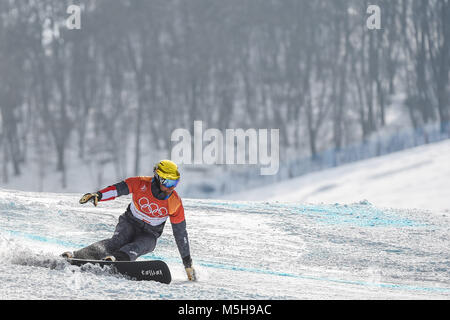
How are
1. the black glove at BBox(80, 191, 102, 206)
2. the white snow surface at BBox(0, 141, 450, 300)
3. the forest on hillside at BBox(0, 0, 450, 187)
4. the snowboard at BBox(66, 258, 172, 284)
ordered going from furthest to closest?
1. the forest on hillside at BBox(0, 0, 450, 187)
2. the black glove at BBox(80, 191, 102, 206)
3. the snowboard at BBox(66, 258, 172, 284)
4. the white snow surface at BBox(0, 141, 450, 300)

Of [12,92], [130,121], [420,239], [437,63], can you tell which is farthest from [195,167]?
[420,239]

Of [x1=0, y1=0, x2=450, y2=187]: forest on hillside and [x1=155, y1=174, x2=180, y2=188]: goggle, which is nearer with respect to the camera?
[x1=155, y1=174, x2=180, y2=188]: goggle

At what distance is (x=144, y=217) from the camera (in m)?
5.39

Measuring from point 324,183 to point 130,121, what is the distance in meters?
8.78

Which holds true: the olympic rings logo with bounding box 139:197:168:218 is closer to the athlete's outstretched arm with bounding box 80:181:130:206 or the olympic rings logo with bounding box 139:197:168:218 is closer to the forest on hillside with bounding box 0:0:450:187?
the athlete's outstretched arm with bounding box 80:181:130:206

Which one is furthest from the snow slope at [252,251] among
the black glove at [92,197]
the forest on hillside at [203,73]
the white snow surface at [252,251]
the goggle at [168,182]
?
the forest on hillside at [203,73]

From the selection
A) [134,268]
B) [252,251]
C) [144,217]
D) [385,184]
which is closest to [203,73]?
[385,184]

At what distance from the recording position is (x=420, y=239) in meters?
8.06

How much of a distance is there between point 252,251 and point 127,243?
223 centimetres

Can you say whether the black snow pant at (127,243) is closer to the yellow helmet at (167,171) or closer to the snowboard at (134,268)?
the snowboard at (134,268)

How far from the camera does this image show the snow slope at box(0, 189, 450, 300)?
460cm

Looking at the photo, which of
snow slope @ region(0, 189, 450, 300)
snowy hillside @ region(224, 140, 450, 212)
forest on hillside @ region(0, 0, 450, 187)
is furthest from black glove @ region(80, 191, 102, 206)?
forest on hillside @ region(0, 0, 450, 187)

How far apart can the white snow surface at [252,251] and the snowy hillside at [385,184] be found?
3381mm
